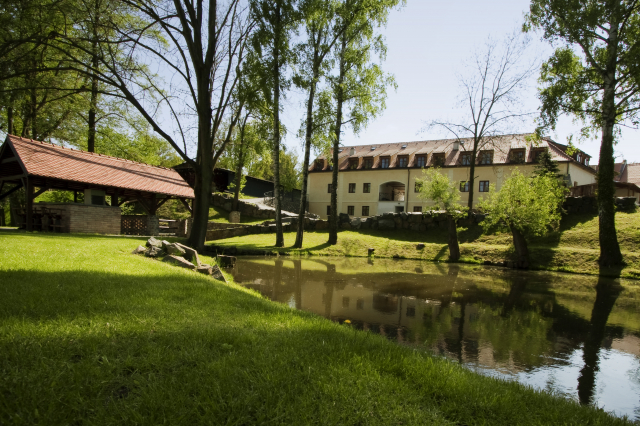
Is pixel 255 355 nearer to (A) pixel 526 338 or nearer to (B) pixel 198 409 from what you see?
(B) pixel 198 409

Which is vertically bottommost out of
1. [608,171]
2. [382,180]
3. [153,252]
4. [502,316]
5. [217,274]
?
[502,316]

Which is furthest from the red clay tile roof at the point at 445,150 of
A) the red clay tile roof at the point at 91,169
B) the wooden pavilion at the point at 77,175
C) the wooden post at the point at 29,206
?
the wooden post at the point at 29,206

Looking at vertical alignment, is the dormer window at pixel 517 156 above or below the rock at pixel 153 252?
above

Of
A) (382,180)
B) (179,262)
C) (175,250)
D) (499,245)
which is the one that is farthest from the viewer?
(382,180)

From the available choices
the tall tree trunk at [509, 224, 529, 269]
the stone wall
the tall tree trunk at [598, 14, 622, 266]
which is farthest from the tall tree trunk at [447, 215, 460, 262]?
the stone wall

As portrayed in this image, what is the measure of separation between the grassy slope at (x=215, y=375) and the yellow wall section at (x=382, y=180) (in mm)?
33699

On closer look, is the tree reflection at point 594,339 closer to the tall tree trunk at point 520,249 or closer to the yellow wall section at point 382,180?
the tall tree trunk at point 520,249

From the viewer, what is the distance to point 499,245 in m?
20.1

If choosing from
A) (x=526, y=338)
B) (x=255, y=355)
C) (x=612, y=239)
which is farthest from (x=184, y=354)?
(x=612, y=239)

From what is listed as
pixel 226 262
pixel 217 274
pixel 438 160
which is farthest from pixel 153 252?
pixel 438 160

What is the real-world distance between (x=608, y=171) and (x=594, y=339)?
13087mm

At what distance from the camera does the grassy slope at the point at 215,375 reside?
238 centimetres

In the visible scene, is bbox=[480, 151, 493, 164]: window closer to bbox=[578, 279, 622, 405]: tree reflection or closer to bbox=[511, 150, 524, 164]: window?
bbox=[511, 150, 524, 164]: window

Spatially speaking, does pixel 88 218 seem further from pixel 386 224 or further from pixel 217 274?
pixel 386 224
